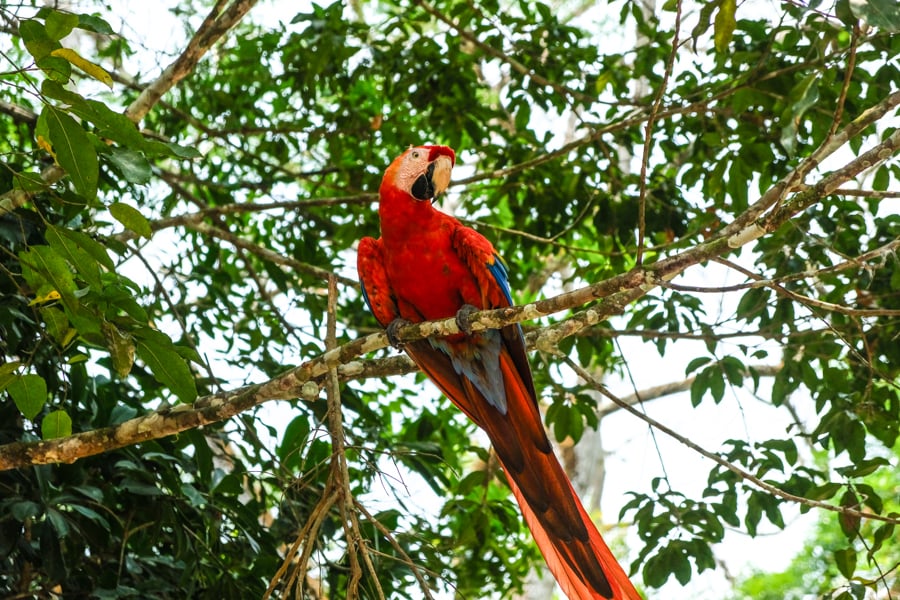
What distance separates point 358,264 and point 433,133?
1.53 meters

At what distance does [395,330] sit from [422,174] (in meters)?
0.55

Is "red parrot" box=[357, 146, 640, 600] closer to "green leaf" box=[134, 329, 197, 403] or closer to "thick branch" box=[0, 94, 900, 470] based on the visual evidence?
"thick branch" box=[0, 94, 900, 470]

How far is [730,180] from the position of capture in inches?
120

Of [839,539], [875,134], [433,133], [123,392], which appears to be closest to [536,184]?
[433,133]

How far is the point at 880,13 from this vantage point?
168 centimetres

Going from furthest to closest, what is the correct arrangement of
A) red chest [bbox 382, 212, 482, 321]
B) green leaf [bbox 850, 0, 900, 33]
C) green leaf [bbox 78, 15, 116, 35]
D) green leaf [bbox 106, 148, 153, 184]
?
1. red chest [bbox 382, 212, 482, 321]
2. green leaf [bbox 78, 15, 116, 35]
3. green leaf [bbox 106, 148, 153, 184]
4. green leaf [bbox 850, 0, 900, 33]

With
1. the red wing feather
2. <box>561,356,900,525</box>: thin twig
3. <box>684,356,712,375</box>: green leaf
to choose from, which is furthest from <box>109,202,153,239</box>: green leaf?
<box>684,356,712,375</box>: green leaf

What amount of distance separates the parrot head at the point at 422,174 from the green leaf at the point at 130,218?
3.66 ft

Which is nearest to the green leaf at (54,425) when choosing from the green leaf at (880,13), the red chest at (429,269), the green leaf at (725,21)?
the red chest at (429,269)

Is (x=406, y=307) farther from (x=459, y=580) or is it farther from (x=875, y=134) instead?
(x=875, y=134)

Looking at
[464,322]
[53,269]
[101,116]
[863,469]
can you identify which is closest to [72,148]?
[101,116]

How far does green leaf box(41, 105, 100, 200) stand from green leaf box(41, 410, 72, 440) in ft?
2.19

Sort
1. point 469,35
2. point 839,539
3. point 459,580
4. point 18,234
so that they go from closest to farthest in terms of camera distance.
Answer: point 18,234
point 469,35
point 459,580
point 839,539

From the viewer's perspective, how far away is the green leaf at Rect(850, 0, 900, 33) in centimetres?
166
